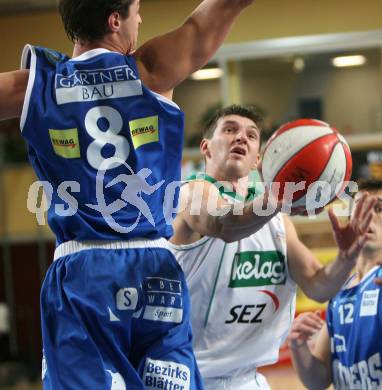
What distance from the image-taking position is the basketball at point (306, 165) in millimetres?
2871

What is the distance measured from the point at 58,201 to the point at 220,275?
146 cm

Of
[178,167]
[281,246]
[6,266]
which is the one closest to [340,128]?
[6,266]

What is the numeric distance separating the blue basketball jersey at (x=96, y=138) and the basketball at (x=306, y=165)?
49 cm

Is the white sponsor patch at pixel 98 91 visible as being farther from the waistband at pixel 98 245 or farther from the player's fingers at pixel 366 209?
the player's fingers at pixel 366 209

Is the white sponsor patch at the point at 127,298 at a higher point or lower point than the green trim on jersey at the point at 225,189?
lower

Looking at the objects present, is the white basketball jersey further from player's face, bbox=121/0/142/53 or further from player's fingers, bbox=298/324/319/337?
player's face, bbox=121/0/142/53

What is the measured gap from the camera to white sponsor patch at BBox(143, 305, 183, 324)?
2699 mm

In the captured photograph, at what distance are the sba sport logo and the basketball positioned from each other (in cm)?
100

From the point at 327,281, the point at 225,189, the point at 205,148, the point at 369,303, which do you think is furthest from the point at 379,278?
the point at 205,148

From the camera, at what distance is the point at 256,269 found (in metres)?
4.04

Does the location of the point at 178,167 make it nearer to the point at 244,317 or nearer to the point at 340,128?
the point at 244,317

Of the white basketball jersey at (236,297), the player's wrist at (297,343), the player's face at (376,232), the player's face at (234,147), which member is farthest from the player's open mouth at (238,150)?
the player's wrist at (297,343)

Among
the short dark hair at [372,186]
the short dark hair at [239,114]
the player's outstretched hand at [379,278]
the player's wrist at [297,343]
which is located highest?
the short dark hair at [239,114]

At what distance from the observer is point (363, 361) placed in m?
4.07
